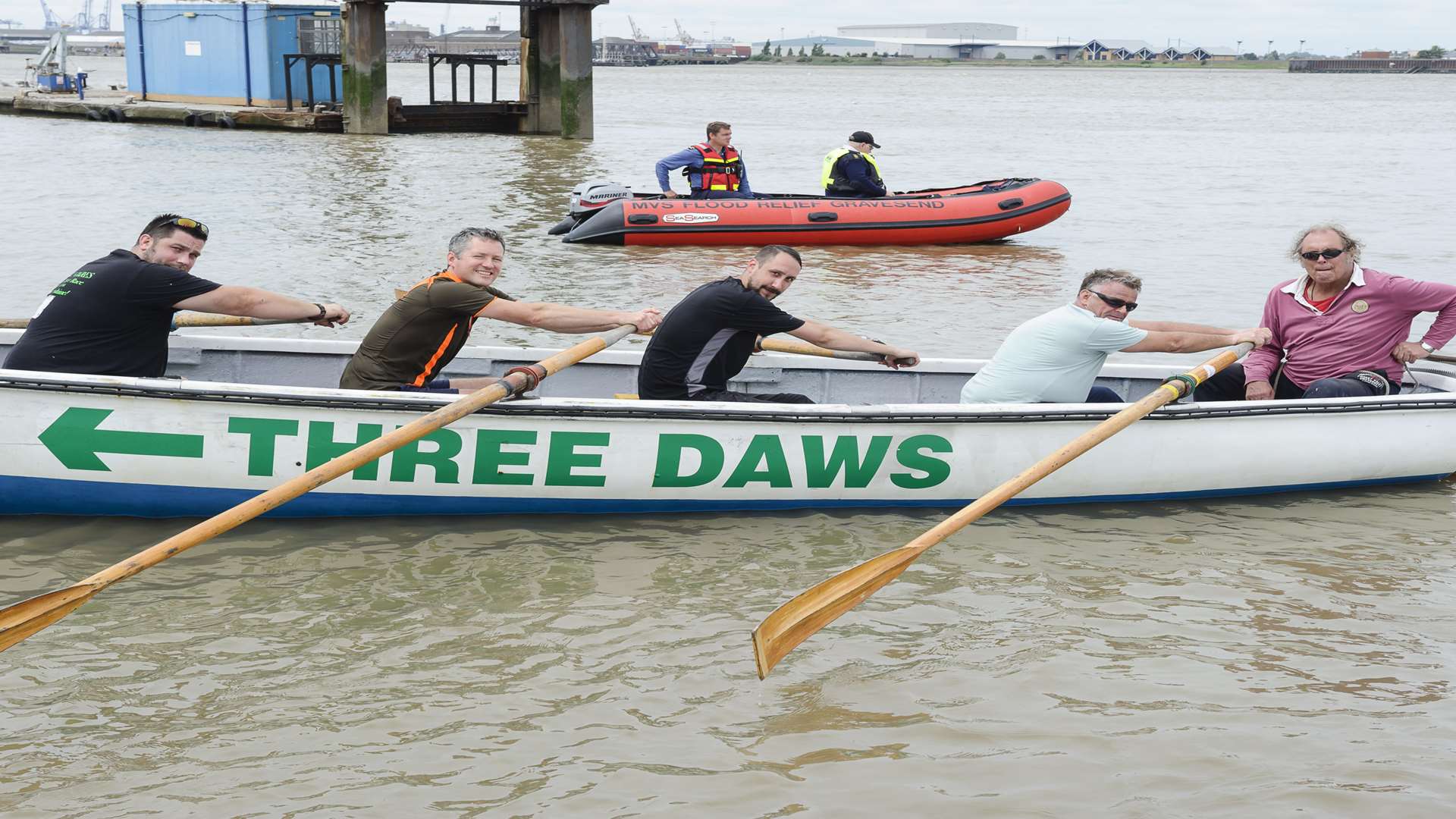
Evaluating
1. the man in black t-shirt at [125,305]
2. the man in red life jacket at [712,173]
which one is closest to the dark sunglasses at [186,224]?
the man in black t-shirt at [125,305]

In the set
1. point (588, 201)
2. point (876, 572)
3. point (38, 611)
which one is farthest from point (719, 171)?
point (38, 611)

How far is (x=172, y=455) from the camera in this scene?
576 cm

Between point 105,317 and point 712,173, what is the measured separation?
10.5m

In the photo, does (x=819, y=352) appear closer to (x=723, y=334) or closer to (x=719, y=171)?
(x=723, y=334)

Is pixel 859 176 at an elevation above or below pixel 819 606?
above

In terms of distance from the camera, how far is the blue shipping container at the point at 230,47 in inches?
1268

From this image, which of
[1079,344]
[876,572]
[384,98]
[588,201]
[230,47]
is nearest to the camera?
[876,572]

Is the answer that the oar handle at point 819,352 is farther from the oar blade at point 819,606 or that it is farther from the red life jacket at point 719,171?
the red life jacket at point 719,171

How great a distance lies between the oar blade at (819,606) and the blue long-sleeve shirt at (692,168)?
1032cm

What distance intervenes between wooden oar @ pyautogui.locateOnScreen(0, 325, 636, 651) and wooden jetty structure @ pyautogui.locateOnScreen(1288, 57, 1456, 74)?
140m

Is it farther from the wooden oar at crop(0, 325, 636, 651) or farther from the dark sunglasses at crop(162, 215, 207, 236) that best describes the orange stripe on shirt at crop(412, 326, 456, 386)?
the dark sunglasses at crop(162, 215, 207, 236)

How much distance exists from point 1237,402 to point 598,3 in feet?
76.3

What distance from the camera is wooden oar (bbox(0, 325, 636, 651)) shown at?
439cm

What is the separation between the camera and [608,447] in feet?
19.9
